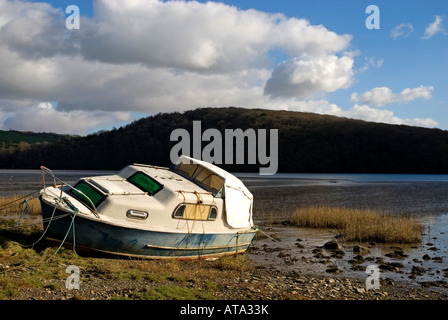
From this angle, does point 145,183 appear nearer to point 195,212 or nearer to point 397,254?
point 195,212

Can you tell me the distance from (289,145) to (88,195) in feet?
483

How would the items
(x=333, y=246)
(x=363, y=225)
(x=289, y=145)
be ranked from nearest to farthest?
(x=333, y=246)
(x=363, y=225)
(x=289, y=145)

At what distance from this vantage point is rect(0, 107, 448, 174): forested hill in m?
148

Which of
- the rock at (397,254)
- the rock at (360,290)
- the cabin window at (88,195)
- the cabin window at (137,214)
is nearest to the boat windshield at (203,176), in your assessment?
the cabin window at (137,214)

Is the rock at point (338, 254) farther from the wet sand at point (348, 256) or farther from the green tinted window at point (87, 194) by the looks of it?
A: the green tinted window at point (87, 194)

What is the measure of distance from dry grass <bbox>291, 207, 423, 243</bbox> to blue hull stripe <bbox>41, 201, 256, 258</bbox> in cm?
1201

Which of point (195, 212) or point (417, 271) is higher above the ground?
point (195, 212)

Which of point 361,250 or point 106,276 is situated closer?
point 106,276

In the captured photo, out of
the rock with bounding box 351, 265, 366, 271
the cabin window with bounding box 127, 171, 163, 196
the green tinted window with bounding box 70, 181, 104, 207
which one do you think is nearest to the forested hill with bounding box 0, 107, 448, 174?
the rock with bounding box 351, 265, 366, 271

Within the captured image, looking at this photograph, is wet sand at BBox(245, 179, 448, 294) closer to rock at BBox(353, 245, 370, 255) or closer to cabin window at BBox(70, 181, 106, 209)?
rock at BBox(353, 245, 370, 255)

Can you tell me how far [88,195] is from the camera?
58.9 feet

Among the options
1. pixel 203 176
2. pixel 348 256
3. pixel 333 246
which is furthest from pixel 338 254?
pixel 203 176

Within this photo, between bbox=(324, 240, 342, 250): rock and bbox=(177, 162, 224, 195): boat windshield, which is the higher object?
bbox=(177, 162, 224, 195): boat windshield

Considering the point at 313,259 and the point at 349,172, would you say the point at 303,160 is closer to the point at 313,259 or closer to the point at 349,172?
the point at 349,172
